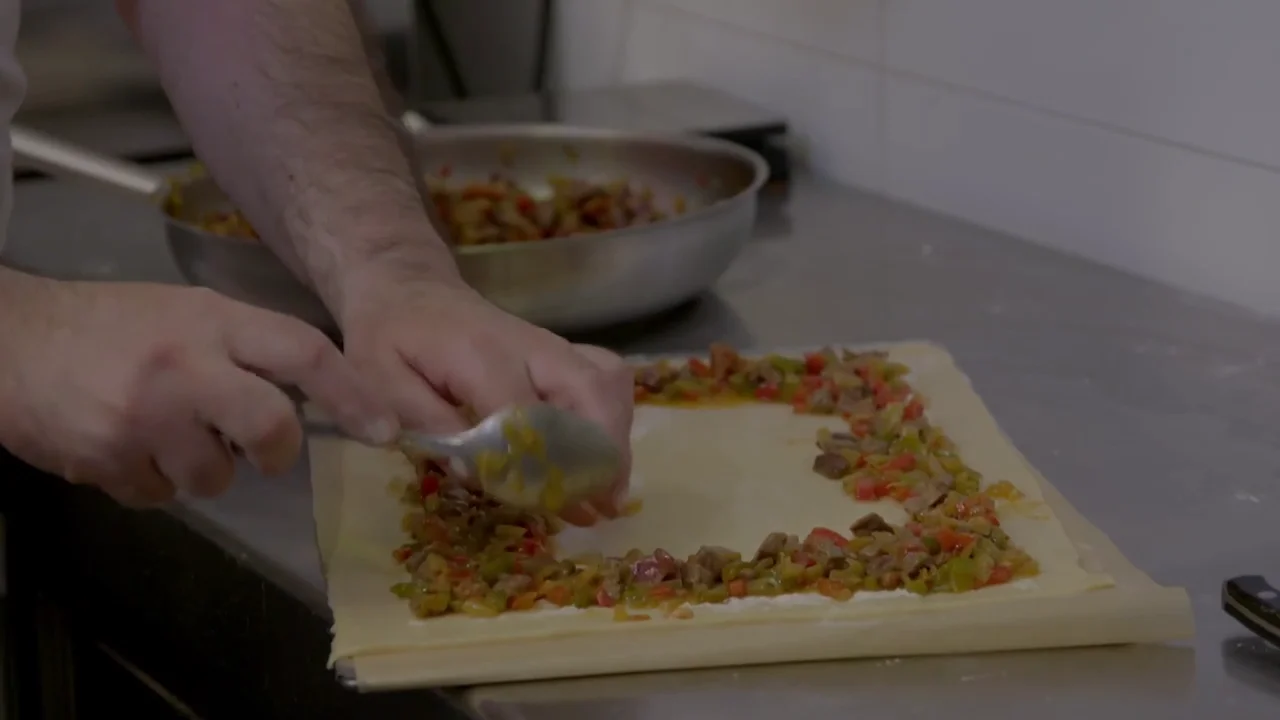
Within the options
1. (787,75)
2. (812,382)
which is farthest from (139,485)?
(787,75)

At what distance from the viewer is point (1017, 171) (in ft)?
3.58

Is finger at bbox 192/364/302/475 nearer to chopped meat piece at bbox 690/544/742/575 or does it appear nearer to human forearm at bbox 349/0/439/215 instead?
chopped meat piece at bbox 690/544/742/575

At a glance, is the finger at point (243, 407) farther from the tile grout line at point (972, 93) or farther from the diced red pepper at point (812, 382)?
the tile grout line at point (972, 93)

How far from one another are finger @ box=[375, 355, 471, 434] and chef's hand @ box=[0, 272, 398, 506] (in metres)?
0.05

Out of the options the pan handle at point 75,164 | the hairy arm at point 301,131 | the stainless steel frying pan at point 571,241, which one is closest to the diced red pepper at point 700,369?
the stainless steel frying pan at point 571,241

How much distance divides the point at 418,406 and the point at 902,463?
0.78 feet

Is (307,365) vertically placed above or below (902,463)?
above

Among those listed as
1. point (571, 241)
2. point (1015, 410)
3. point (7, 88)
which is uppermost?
point (7, 88)

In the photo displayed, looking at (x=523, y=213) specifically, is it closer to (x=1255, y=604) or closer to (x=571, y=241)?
(x=571, y=241)

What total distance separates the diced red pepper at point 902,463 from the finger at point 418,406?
0.68ft

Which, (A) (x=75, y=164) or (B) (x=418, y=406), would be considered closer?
(B) (x=418, y=406)

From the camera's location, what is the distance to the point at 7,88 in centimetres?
73

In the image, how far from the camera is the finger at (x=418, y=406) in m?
0.65

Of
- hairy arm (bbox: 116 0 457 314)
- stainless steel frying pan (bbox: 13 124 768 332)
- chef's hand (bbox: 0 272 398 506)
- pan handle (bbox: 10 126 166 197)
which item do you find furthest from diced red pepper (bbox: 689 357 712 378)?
pan handle (bbox: 10 126 166 197)
